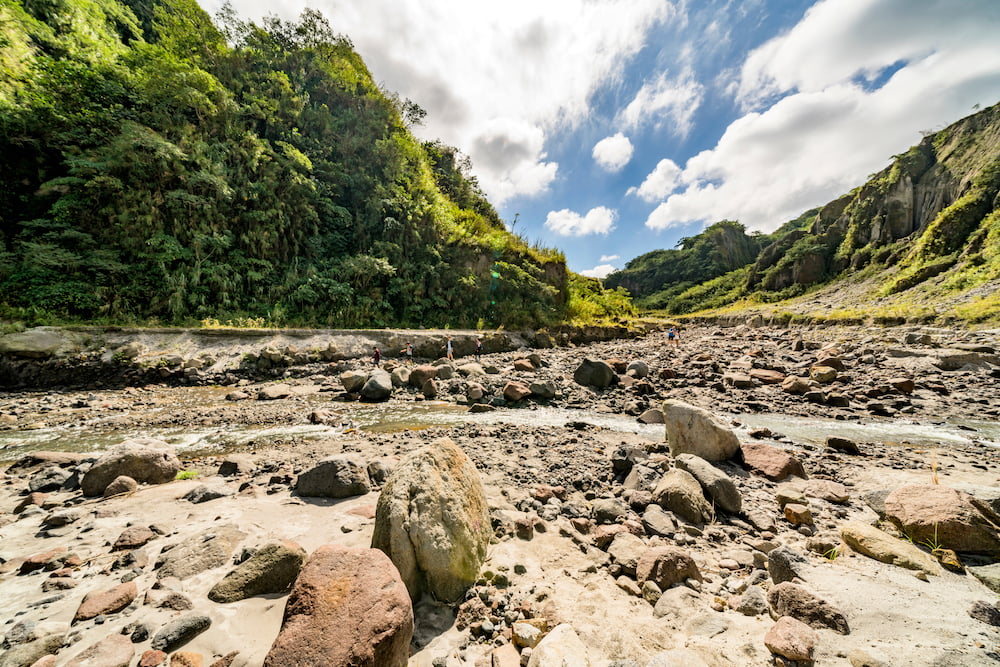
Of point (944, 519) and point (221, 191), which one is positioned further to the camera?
point (221, 191)

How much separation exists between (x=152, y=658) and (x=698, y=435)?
6.02 m

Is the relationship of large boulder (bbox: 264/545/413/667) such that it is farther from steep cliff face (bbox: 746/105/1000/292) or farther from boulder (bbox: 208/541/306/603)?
steep cliff face (bbox: 746/105/1000/292)

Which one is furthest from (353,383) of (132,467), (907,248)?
(907,248)

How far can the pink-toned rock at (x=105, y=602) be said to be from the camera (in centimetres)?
209

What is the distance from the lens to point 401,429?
712cm

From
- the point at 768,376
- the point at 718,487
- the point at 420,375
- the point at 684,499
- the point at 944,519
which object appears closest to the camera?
the point at 944,519

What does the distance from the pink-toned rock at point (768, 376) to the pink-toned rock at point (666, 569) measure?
9.98m

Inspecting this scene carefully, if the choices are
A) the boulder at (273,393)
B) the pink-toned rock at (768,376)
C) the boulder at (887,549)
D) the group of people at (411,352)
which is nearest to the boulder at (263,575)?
the boulder at (887,549)

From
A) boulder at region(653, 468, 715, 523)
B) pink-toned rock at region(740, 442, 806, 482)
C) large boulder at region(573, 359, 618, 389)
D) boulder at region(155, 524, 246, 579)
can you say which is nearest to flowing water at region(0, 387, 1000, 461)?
pink-toned rock at region(740, 442, 806, 482)

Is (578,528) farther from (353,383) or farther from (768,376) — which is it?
(768,376)

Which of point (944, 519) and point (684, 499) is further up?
point (944, 519)

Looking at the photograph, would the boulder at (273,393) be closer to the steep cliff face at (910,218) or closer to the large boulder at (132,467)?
the large boulder at (132,467)

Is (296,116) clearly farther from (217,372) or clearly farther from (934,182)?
(934,182)

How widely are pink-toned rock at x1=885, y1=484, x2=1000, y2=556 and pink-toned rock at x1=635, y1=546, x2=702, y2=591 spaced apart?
2.17m
